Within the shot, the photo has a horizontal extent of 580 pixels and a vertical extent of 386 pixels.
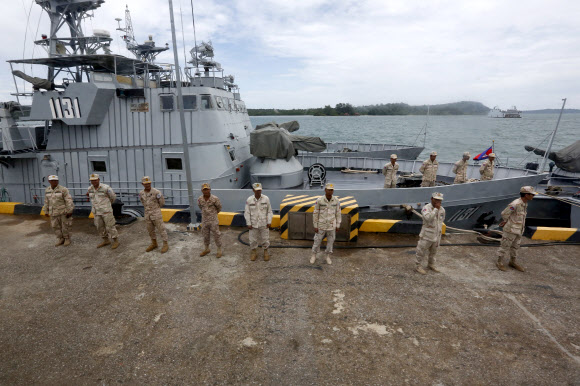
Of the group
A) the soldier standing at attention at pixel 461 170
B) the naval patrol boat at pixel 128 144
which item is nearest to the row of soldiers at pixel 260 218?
the naval patrol boat at pixel 128 144

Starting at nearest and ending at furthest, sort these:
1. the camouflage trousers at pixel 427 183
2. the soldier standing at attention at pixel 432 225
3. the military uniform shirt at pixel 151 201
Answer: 1. the soldier standing at attention at pixel 432 225
2. the military uniform shirt at pixel 151 201
3. the camouflage trousers at pixel 427 183

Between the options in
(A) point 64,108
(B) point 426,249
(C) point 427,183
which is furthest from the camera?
(C) point 427,183

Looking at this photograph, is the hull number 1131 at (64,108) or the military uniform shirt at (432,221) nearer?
the military uniform shirt at (432,221)

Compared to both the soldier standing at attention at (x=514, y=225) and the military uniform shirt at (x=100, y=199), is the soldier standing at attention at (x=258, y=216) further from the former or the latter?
the soldier standing at attention at (x=514, y=225)

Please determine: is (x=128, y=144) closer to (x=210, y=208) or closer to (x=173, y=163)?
(x=173, y=163)

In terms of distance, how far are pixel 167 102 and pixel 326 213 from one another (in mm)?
6886

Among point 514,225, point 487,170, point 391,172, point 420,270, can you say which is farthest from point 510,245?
point 487,170

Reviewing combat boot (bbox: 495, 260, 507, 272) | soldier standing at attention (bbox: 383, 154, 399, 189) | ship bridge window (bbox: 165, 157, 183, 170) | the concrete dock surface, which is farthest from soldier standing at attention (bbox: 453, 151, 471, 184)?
ship bridge window (bbox: 165, 157, 183, 170)

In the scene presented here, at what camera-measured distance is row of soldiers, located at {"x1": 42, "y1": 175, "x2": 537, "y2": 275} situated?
6109mm

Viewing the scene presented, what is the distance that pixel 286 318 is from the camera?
15.7 ft

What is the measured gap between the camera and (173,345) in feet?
13.9

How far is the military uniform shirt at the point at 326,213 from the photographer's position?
648 centimetres

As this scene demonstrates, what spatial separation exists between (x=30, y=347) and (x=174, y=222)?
514 centimetres

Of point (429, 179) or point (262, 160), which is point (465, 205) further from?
point (262, 160)
